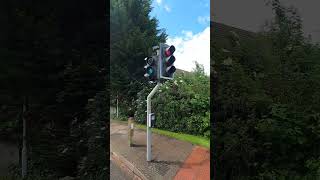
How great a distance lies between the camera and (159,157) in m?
5.04

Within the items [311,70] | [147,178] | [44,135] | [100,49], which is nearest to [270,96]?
[311,70]

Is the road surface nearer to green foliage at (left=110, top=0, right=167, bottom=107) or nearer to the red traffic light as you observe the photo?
green foliage at (left=110, top=0, right=167, bottom=107)

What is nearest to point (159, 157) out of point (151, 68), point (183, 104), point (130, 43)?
point (183, 104)

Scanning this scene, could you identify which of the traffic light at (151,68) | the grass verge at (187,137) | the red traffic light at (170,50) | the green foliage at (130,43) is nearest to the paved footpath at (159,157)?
the grass verge at (187,137)

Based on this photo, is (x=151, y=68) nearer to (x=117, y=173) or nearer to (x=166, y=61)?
(x=166, y=61)

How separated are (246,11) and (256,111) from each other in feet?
4.78

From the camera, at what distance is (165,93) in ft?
16.8

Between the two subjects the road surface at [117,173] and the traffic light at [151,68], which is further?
the road surface at [117,173]

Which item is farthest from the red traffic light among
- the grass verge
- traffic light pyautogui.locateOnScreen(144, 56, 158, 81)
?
the grass verge

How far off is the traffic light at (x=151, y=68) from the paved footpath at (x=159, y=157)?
2.21 ft

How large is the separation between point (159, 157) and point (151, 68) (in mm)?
1032

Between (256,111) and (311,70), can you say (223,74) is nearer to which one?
(256,111)

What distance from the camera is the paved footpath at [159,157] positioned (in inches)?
192

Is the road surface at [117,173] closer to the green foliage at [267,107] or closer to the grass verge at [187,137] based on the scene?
the grass verge at [187,137]
